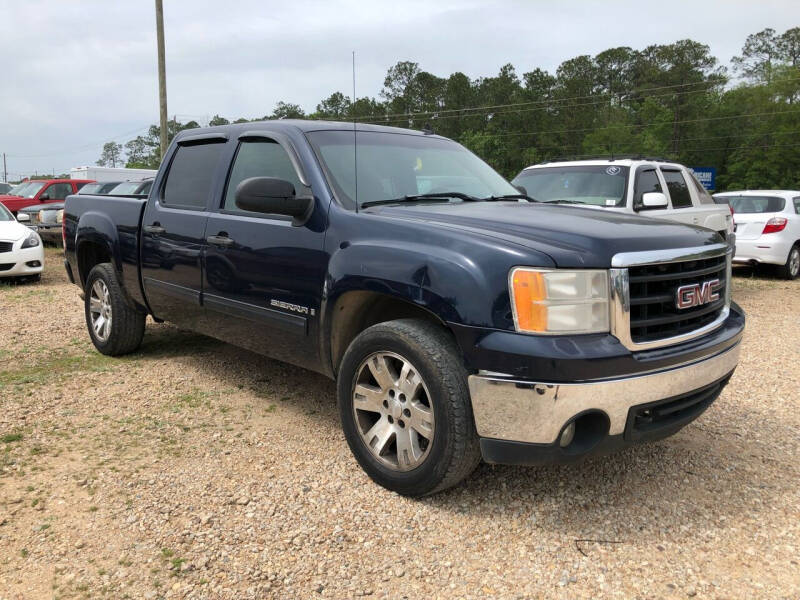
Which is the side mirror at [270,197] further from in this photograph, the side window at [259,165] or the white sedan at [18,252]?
the white sedan at [18,252]

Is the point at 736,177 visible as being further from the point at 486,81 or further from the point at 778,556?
the point at 778,556

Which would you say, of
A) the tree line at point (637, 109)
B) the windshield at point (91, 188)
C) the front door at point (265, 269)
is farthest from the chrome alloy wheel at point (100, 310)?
the tree line at point (637, 109)

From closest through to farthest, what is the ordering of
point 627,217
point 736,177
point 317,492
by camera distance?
point 317,492, point 627,217, point 736,177

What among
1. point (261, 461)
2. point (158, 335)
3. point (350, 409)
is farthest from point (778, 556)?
point (158, 335)

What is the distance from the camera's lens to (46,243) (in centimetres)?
1590

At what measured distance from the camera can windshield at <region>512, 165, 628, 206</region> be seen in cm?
723

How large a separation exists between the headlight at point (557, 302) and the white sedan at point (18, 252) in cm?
1016

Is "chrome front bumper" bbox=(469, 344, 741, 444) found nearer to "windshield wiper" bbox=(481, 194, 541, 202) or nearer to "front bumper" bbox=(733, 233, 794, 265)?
"windshield wiper" bbox=(481, 194, 541, 202)

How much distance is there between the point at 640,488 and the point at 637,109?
67691mm

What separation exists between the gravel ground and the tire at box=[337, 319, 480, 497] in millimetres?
180

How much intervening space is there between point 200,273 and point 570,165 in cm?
507

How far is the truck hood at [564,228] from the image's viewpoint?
274cm

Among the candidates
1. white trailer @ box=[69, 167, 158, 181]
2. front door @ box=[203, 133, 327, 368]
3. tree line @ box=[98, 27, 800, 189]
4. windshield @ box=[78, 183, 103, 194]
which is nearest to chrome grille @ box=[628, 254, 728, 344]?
front door @ box=[203, 133, 327, 368]

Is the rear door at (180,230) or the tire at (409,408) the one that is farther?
the rear door at (180,230)
